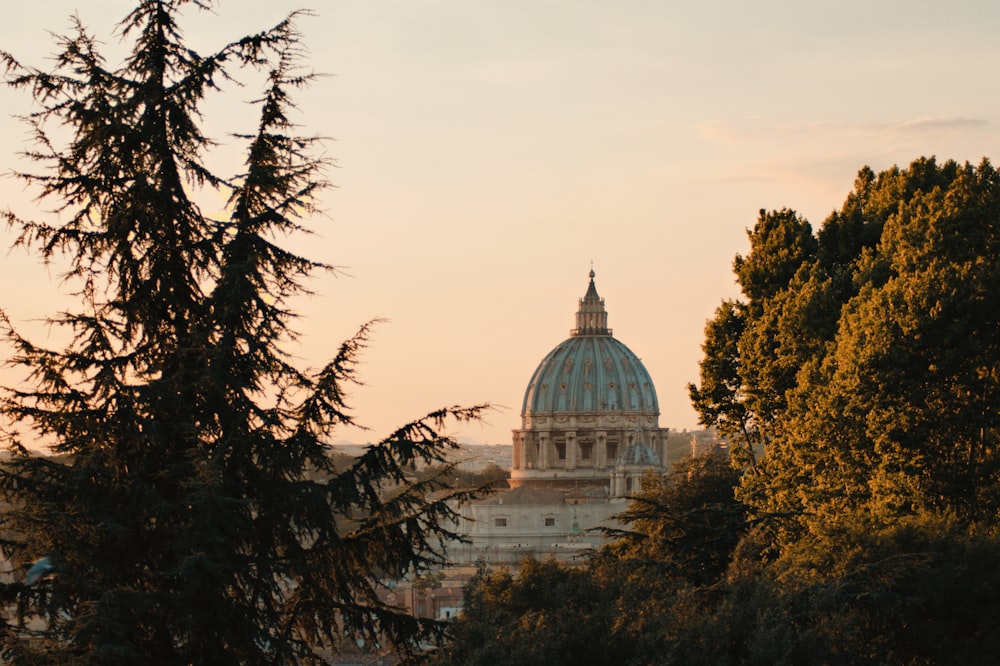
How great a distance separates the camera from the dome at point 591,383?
192000mm

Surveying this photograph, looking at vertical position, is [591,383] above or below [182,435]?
above

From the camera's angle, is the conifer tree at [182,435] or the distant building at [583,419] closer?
the conifer tree at [182,435]

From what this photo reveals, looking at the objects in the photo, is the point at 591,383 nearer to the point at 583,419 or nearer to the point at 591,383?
the point at 591,383

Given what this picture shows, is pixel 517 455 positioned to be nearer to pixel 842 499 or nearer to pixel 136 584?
pixel 842 499

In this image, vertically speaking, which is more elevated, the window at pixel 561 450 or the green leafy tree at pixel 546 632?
the window at pixel 561 450

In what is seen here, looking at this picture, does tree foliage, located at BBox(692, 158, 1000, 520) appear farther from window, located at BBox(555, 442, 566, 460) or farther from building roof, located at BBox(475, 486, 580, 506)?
window, located at BBox(555, 442, 566, 460)

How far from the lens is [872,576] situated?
25422 millimetres

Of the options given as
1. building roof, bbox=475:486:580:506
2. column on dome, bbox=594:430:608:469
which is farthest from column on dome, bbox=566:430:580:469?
building roof, bbox=475:486:580:506

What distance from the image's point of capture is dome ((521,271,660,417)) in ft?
630

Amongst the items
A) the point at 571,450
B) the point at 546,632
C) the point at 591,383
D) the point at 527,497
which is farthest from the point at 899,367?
the point at 591,383

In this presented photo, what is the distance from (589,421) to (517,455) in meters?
9.38

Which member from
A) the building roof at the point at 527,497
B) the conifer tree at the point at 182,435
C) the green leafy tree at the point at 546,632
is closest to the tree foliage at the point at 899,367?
the green leafy tree at the point at 546,632

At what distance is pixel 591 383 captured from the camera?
632ft

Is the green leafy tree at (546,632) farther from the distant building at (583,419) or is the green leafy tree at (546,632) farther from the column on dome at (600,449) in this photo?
the column on dome at (600,449)
